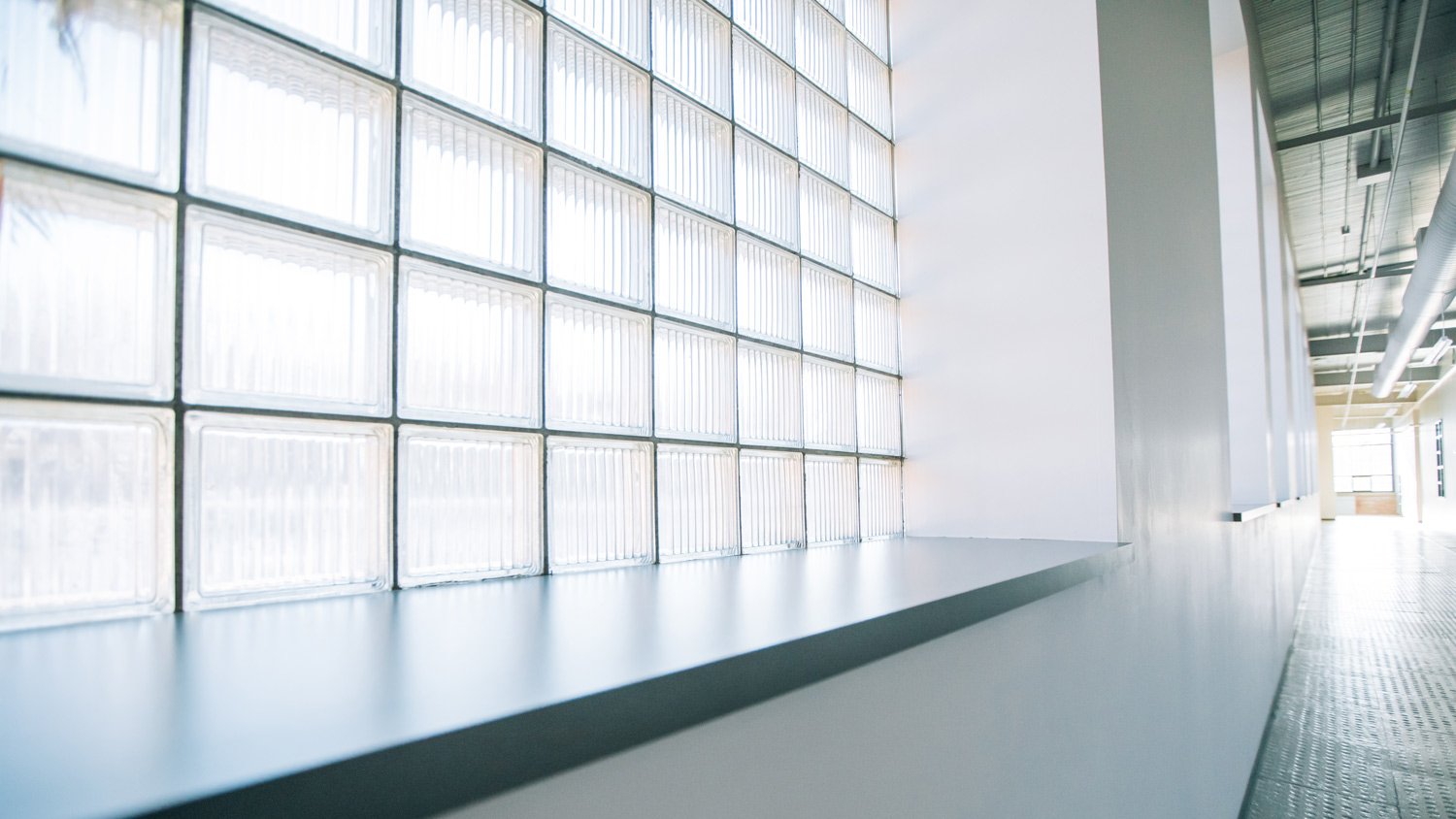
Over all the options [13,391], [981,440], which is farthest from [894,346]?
[13,391]

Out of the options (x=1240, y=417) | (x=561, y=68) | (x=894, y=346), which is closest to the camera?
(x=561, y=68)

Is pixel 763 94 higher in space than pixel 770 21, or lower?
lower

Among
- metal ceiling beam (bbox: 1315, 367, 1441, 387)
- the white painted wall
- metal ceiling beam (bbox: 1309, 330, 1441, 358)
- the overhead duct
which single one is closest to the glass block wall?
the white painted wall

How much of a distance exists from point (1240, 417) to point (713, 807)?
200 inches

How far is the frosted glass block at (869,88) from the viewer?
Result: 2273 mm

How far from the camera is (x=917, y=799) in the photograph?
104cm

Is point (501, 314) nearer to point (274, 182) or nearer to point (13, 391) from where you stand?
point (274, 182)

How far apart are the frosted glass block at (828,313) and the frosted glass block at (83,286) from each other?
1.33 meters

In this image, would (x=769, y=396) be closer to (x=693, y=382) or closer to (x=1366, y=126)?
(x=693, y=382)

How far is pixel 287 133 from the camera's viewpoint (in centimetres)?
100

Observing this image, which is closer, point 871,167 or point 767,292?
point 767,292

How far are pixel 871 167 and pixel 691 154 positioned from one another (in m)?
0.86

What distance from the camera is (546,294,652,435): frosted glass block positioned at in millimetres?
1305

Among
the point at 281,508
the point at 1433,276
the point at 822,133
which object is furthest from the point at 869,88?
the point at 1433,276
